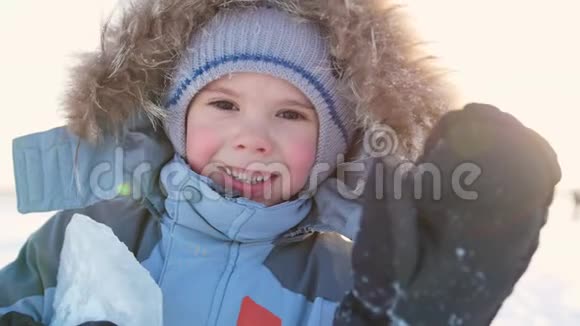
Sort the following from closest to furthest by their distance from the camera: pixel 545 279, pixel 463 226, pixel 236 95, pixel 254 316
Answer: pixel 463 226
pixel 254 316
pixel 236 95
pixel 545 279

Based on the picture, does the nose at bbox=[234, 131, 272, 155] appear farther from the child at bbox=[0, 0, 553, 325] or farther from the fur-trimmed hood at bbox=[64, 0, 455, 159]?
the fur-trimmed hood at bbox=[64, 0, 455, 159]

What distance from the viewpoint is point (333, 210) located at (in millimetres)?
1487

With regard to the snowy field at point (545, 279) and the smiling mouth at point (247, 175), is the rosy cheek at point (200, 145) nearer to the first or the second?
the smiling mouth at point (247, 175)

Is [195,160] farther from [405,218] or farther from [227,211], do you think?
[405,218]

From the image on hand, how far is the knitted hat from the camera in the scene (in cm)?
142

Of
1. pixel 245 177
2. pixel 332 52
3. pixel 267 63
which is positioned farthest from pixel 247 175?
pixel 332 52

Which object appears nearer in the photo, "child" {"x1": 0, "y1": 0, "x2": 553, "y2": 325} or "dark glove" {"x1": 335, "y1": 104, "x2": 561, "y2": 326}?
"dark glove" {"x1": 335, "y1": 104, "x2": 561, "y2": 326}

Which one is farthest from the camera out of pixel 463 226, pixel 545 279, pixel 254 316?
pixel 545 279

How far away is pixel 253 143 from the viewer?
4.49ft

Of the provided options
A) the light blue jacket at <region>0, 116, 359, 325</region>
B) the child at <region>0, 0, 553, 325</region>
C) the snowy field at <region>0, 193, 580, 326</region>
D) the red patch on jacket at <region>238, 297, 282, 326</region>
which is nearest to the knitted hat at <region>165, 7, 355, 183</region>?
the child at <region>0, 0, 553, 325</region>

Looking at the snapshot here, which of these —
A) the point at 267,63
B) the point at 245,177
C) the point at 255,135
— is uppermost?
the point at 267,63

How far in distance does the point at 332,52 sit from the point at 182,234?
0.57 meters

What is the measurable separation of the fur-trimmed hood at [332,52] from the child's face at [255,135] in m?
0.14

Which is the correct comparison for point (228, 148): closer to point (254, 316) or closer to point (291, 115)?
point (291, 115)
